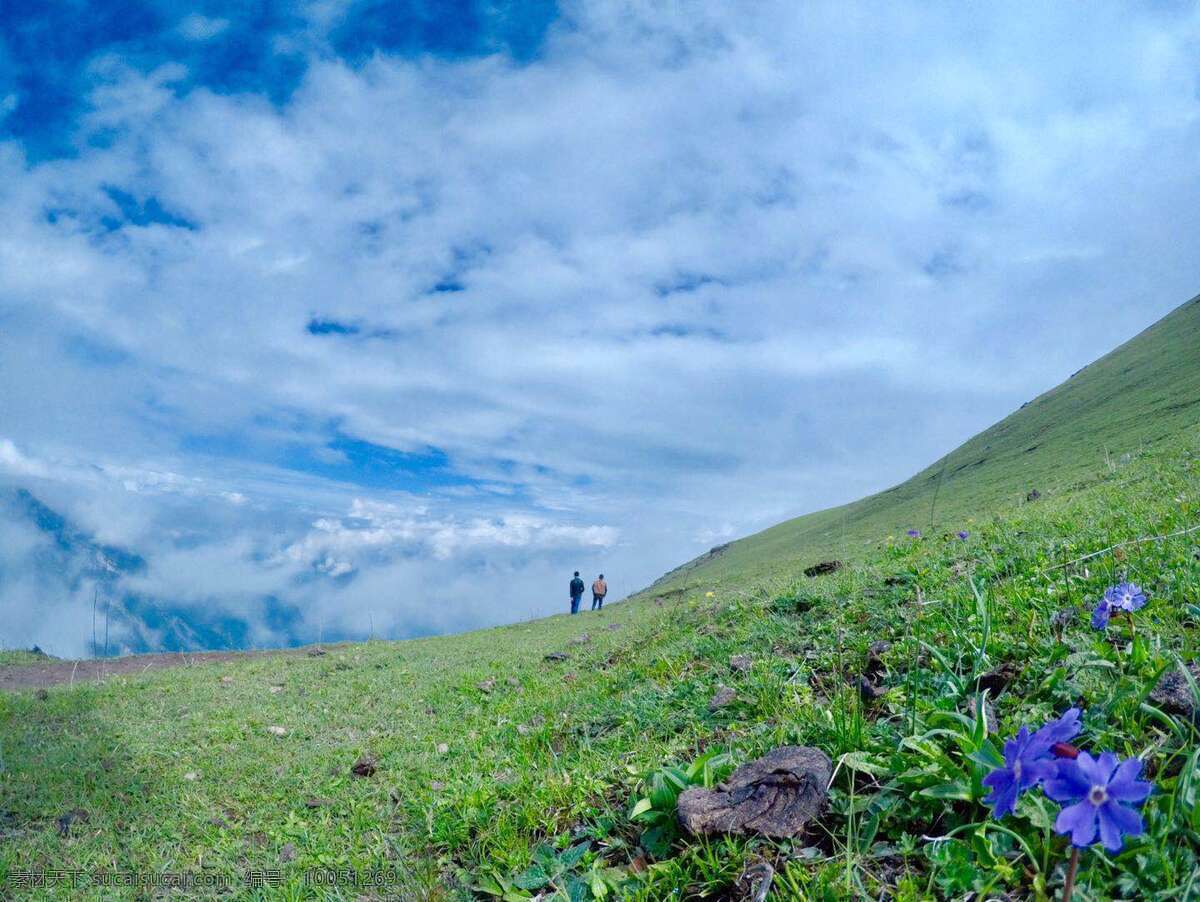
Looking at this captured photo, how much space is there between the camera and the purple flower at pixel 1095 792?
1.19 meters

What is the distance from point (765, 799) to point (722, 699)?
1.47 meters

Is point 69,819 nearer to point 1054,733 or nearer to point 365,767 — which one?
point 365,767

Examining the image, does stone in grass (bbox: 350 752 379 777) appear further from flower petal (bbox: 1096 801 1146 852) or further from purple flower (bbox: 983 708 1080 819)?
flower petal (bbox: 1096 801 1146 852)

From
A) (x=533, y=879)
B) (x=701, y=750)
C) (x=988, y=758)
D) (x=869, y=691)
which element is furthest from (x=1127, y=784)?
(x=701, y=750)

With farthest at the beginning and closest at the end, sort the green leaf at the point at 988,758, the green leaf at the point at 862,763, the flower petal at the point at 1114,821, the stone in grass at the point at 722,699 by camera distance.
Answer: the stone in grass at the point at 722,699 → the green leaf at the point at 862,763 → the green leaf at the point at 988,758 → the flower petal at the point at 1114,821

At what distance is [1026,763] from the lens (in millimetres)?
1415

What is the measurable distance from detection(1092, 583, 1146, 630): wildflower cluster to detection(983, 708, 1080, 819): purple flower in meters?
1.58

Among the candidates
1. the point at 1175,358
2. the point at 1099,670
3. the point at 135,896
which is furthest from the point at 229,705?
the point at 1175,358

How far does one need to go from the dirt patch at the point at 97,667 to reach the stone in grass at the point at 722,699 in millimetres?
12030

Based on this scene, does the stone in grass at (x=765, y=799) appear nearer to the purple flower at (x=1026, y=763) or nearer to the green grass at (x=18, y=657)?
the purple flower at (x=1026, y=763)

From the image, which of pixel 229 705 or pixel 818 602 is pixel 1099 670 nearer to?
pixel 818 602

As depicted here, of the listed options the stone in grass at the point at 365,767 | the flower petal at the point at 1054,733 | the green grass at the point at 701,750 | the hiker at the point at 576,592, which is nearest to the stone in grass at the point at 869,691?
the green grass at the point at 701,750

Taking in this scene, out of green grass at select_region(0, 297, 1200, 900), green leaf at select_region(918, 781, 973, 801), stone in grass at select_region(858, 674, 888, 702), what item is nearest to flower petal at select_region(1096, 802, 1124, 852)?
green grass at select_region(0, 297, 1200, 900)

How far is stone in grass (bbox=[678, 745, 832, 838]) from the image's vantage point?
240cm
